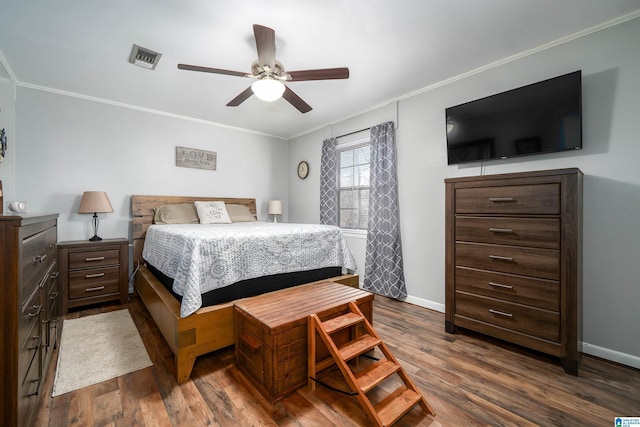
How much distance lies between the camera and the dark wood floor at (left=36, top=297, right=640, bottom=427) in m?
1.41

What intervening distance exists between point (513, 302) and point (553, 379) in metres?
0.50

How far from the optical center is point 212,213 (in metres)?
3.73

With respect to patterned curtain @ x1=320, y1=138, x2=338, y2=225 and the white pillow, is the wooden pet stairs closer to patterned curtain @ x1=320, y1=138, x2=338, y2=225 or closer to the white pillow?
patterned curtain @ x1=320, y1=138, x2=338, y2=225

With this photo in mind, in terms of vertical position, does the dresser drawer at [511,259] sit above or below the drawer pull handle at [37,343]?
above

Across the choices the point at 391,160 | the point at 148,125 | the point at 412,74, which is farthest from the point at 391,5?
the point at 148,125

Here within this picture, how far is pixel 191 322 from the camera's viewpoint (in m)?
1.76

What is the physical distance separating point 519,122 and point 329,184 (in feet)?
8.05

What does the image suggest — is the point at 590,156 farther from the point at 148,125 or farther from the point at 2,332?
the point at 148,125

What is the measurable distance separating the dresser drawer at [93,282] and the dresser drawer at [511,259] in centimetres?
369

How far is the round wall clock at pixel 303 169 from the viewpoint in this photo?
184 inches

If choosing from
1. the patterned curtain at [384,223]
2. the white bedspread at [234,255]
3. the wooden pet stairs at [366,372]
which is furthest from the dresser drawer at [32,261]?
the patterned curtain at [384,223]

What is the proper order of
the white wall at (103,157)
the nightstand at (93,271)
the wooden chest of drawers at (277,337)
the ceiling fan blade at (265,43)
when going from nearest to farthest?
the wooden chest of drawers at (277,337)
the ceiling fan blade at (265,43)
the nightstand at (93,271)
the white wall at (103,157)

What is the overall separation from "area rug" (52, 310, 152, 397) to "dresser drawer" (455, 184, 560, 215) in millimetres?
2766

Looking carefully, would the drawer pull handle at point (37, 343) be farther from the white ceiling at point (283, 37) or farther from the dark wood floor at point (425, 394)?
the white ceiling at point (283, 37)
